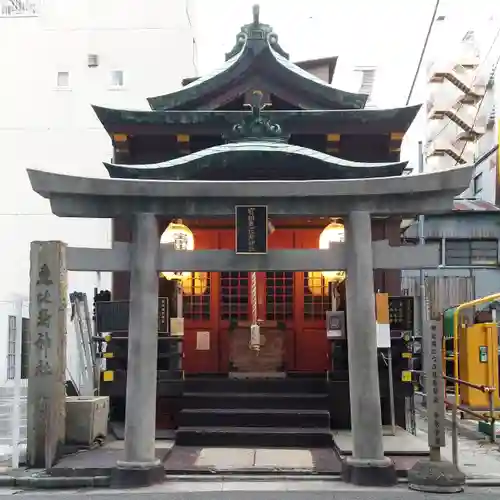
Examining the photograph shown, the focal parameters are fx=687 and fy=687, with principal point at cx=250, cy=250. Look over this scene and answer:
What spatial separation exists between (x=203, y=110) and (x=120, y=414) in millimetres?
6608

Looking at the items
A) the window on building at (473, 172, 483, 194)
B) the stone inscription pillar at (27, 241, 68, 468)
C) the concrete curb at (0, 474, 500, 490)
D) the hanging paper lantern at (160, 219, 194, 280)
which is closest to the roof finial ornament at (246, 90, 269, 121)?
the hanging paper lantern at (160, 219, 194, 280)

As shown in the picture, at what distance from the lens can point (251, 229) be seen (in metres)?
10.4

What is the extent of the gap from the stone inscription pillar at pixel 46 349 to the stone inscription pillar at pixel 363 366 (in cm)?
451

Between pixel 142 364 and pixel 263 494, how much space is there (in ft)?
8.38

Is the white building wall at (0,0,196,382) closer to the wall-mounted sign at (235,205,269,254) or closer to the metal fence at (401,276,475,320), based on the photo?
the metal fence at (401,276,475,320)

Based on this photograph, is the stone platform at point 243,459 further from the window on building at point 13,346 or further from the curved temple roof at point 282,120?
the curved temple roof at point 282,120

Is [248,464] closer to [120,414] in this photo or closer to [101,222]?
[120,414]

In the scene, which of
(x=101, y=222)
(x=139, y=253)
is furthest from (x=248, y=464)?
(x=101, y=222)

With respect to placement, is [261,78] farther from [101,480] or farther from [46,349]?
[101,480]

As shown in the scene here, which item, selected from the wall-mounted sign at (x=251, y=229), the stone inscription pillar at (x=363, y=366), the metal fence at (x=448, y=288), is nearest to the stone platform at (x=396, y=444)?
the stone inscription pillar at (x=363, y=366)

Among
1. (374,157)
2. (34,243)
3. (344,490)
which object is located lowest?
(344,490)

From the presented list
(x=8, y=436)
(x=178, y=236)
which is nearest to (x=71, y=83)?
(x=178, y=236)

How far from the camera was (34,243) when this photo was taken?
10953mm

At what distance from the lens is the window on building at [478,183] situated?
1470 inches
